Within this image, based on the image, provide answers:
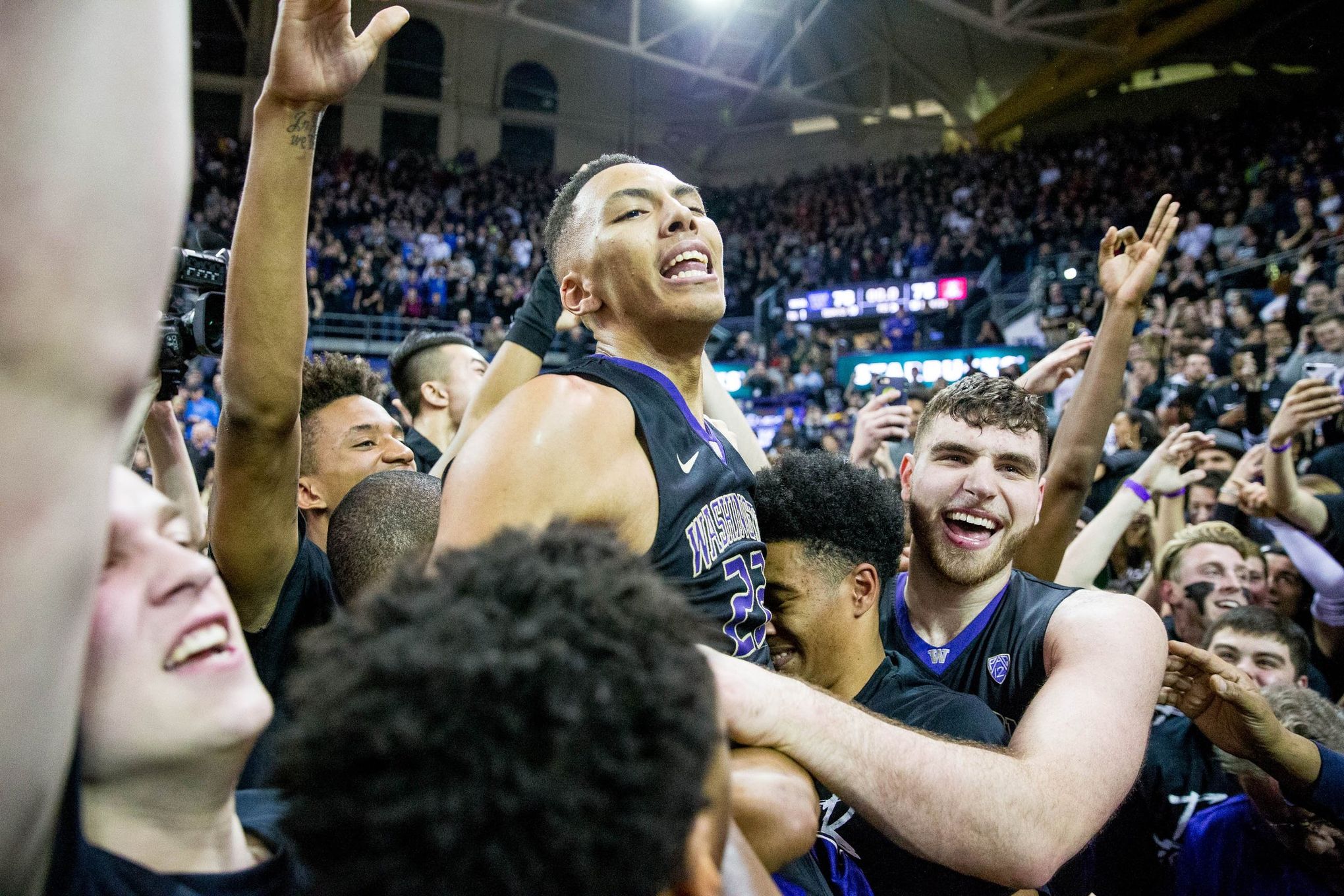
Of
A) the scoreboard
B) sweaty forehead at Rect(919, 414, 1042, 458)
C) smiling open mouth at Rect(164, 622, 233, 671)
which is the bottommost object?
smiling open mouth at Rect(164, 622, 233, 671)

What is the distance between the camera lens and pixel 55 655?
65cm

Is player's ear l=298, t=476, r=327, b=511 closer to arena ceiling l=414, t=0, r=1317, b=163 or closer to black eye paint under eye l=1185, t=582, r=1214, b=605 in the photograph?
black eye paint under eye l=1185, t=582, r=1214, b=605

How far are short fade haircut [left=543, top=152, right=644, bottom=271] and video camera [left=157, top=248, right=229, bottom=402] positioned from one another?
2.50ft

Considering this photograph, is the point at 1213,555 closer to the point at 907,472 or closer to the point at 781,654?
the point at 907,472

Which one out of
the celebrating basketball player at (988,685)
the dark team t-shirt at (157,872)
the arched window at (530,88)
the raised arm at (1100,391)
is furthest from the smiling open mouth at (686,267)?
the arched window at (530,88)

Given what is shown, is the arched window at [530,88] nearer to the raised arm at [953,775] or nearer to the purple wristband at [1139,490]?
the purple wristband at [1139,490]

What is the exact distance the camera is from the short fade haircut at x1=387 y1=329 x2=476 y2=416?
4219mm

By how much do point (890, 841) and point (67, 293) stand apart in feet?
6.01

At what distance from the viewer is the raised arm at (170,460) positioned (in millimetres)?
2445

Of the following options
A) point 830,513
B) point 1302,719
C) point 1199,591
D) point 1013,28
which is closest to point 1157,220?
point 1199,591

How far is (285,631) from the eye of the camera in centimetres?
202

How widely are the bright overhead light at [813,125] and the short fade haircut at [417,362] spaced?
21.6m

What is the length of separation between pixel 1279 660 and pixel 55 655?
3.39 meters

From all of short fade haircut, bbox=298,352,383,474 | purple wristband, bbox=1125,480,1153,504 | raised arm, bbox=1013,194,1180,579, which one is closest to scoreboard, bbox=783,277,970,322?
purple wristband, bbox=1125,480,1153,504
